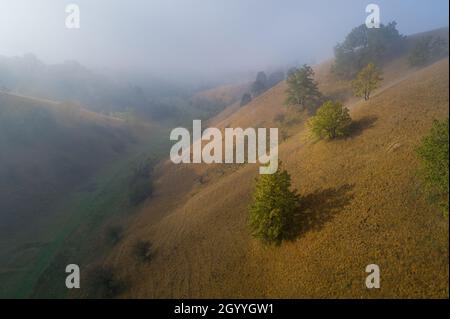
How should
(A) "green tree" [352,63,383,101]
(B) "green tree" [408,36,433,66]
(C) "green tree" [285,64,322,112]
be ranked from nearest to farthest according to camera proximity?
(A) "green tree" [352,63,383,101], (B) "green tree" [408,36,433,66], (C) "green tree" [285,64,322,112]

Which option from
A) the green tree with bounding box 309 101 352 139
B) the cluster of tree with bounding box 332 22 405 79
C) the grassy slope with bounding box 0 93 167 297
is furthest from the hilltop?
the cluster of tree with bounding box 332 22 405 79

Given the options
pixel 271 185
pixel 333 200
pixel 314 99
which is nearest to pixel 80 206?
pixel 271 185

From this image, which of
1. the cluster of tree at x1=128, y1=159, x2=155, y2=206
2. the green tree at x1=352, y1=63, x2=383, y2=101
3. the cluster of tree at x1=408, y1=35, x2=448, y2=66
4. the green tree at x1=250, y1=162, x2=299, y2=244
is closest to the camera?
the green tree at x1=250, y1=162, x2=299, y2=244

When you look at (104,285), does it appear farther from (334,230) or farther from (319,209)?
(334,230)

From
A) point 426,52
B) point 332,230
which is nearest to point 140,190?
point 332,230

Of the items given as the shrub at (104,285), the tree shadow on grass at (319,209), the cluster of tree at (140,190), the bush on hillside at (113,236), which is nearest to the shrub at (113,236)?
the bush on hillside at (113,236)

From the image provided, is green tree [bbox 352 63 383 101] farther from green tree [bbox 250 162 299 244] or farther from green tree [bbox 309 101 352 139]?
green tree [bbox 250 162 299 244]

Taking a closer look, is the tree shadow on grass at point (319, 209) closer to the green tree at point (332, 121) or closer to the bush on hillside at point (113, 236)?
the green tree at point (332, 121)
